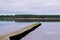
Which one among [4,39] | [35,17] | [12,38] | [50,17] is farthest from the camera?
[50,17]

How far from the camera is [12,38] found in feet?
18.1

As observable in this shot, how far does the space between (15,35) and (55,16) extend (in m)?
49.9

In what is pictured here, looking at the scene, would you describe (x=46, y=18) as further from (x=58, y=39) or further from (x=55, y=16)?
(x=58, y=39)

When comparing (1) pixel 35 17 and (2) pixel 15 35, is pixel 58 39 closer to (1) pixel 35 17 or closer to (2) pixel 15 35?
(2) pixel 15 35

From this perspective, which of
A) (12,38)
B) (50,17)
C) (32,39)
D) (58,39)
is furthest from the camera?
(50,17)

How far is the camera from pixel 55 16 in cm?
5497

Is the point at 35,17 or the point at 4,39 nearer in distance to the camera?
the point at 4,39

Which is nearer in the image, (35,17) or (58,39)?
(58,39)

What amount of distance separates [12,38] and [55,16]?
4999cm

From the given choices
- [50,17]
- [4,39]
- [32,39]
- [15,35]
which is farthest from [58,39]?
[50,17]

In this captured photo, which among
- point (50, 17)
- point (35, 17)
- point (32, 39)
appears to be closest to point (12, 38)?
point (32, 39)

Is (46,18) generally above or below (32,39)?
below

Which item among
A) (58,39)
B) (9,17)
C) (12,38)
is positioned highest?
(12,38)

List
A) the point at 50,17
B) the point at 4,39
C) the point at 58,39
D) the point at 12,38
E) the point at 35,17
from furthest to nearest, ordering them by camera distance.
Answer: the point at 50,17
the point at 35,17
the point at 58,39
the point at 12,38
the point at 4,39
